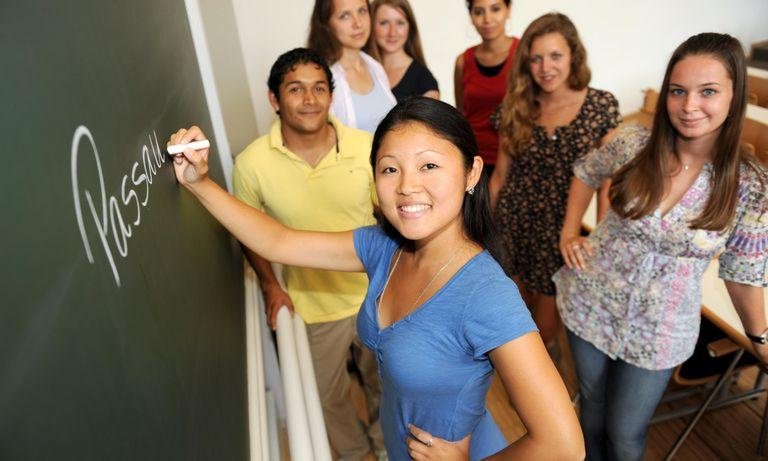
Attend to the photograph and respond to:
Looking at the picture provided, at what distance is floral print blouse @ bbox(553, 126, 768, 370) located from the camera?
1263mm

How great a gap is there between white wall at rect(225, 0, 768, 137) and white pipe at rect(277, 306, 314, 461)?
2.30m

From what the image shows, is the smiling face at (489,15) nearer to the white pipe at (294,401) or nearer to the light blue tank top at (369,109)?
the light blue tank top at (369,109)

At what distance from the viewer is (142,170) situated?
27.6 inches

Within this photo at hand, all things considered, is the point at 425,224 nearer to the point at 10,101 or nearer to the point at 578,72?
the point at 10,101

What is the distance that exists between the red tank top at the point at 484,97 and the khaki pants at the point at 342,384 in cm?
108

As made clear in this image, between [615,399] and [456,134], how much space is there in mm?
1007

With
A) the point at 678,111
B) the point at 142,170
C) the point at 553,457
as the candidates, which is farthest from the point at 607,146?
the point at 142,170

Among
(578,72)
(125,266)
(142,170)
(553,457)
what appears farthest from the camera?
(578,72)

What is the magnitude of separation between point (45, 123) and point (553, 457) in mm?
806

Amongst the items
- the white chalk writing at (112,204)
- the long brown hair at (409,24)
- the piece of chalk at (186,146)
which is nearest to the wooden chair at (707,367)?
the long brown hair at (409,24)

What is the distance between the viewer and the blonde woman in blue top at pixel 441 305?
0.85 m

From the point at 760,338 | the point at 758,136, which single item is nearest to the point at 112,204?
the point at 760,338

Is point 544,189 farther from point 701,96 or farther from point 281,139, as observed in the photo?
point 281,139

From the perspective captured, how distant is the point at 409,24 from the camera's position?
238cm
